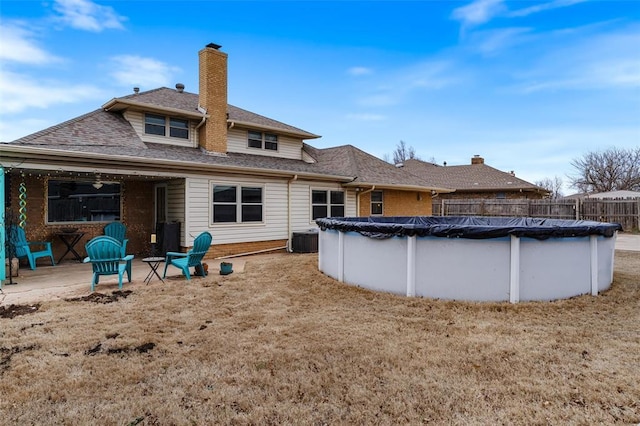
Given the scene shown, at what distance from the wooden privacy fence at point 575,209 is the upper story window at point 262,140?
529 inches

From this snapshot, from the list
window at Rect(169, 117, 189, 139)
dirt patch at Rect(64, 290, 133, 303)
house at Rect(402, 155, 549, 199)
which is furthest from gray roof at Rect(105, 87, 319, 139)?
house at Rect(402, 155, 549, 199)

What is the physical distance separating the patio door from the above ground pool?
24.0 feet

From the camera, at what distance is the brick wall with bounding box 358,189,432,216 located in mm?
15070

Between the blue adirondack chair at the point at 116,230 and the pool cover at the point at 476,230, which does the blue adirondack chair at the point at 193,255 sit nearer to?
the pool cover at the point at 476,230

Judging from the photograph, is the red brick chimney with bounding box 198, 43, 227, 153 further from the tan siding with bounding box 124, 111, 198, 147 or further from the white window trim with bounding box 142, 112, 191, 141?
the tan siding with bounding box 124, 111, 198, 147

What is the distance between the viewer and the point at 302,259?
9.87m

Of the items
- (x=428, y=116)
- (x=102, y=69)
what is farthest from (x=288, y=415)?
(x=428, y=116)

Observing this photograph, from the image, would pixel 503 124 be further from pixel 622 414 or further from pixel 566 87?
pixel 622 414

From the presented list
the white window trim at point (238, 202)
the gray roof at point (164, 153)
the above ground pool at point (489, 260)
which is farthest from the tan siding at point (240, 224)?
the above ground pool at point (489, 260)

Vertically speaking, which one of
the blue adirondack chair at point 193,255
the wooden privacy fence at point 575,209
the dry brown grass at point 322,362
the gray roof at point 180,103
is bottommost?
the dry brown grass at point 322,362

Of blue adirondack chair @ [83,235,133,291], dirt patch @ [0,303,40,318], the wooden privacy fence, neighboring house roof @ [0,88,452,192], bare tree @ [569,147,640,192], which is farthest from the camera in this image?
bare tree @ [569,147,640,192]

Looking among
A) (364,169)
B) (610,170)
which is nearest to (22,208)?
(364,169)

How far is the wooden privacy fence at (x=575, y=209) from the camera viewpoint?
17.8 m

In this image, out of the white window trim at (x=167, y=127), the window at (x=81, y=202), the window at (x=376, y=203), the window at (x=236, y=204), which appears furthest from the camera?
the window at (x=376, y=203)
